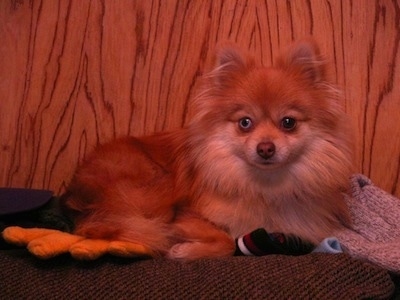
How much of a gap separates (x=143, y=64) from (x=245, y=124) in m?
0.69

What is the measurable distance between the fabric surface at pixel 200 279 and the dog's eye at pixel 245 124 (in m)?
0.46

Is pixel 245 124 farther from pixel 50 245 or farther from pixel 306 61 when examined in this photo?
pixel 50 245

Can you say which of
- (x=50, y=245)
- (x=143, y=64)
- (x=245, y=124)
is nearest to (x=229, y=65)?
(x=245, y=124)

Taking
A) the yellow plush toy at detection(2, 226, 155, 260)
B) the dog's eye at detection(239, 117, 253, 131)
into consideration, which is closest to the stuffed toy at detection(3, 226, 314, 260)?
the yellow plush toy at detection(2, 226, 155, 260)

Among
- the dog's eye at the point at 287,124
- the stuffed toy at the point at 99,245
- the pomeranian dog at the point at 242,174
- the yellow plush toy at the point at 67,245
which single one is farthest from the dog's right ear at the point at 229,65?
the yellow plush toy at the point at 67,245

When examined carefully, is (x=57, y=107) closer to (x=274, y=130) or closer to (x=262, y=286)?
(x=274, y=130)

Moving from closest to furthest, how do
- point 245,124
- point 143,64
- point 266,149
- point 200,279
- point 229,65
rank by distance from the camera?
point 200,279, point 266,149, point 245,124, point 229,65, point 143,64

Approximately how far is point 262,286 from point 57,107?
1.36 metres

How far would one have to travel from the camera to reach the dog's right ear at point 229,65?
1616 millimetres

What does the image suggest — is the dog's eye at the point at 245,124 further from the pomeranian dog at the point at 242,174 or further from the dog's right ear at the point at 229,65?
the dog's right ear at the point at 229,65

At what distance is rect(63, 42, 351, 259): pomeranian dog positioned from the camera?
1.47 m

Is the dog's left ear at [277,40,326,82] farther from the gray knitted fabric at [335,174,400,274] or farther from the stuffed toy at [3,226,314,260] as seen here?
the stuffed toy at [3,226,314,260]

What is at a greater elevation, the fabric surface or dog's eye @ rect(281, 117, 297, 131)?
dog's eye @ rect(281, 117, 297, 131)

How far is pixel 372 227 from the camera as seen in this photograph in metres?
1.55
